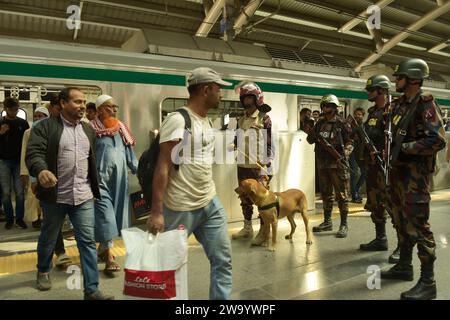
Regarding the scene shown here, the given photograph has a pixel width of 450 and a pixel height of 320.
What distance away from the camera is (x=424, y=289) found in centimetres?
277

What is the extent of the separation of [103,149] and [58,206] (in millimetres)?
813

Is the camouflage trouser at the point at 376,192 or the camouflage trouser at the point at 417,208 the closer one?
the camouflage trouser at the point at 417,208

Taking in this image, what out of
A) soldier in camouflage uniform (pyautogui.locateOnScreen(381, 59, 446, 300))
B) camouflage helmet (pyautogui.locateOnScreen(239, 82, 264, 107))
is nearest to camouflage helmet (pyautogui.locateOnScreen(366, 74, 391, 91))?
soldier in camouflage uniform (pyautogui.locateOnScreen(381, 59, 446, 300))

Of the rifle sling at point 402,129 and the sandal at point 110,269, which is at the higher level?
the rifle sling at point 402,129

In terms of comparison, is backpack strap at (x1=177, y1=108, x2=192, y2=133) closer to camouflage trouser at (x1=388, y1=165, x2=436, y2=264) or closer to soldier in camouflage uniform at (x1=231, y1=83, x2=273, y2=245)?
camouflage trouser at (x1=388, y1=165, x2=436, y2=264)

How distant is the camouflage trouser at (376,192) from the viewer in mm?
3857

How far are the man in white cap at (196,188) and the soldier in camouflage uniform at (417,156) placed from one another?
150 cm

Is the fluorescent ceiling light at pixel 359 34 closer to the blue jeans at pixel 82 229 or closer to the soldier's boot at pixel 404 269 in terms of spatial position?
the soldier's boot at pixel 404 269

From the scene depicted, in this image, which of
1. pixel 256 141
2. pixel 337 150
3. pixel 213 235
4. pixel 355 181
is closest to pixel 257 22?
pixel 355 181

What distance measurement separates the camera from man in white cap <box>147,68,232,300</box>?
7.09 ft

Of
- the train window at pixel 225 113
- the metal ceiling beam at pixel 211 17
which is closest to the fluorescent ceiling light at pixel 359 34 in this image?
the metal ceiling beam at pixel 211 17
